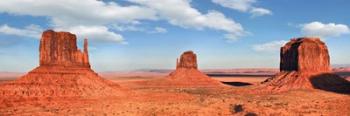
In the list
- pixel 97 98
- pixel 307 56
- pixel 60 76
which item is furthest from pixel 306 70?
pixel 60 76

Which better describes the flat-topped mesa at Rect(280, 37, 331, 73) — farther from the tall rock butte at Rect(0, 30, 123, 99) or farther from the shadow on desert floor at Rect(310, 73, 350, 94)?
the tall rock butte at Rect(0, 30, 123, 99)

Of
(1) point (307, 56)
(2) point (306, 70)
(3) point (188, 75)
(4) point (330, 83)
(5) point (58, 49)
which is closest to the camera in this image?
(5) point (58, 49)

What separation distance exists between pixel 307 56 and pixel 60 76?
57.2 m

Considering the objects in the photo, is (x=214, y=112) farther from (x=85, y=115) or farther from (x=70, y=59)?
(x=70, y=59)

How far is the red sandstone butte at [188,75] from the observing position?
120938mm

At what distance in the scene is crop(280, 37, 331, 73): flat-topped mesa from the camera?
306 feet

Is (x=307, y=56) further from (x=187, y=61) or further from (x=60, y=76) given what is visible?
(x=60, y=76)

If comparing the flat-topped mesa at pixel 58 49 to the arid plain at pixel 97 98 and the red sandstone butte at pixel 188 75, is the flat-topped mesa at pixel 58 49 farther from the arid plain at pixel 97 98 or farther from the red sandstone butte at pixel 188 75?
the red sandstone butte at pixel 188 75

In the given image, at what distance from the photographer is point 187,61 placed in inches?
4978

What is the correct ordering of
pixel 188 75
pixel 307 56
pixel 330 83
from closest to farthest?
pixel 330 83 < pixel 307 56 < pixel 188 75

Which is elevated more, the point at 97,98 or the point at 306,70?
the point at 306,70

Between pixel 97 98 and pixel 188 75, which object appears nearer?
pixel 97 98

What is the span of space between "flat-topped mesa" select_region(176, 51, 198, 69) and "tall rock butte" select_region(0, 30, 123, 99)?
193 feet

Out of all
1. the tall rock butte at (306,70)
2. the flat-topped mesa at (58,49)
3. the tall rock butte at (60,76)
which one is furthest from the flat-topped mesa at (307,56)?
the flat-topped mesa at (58,49)
